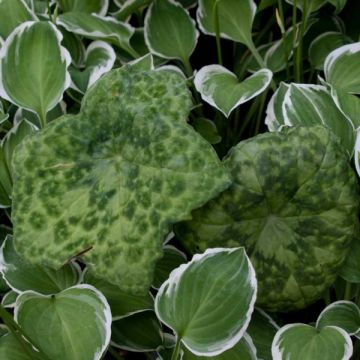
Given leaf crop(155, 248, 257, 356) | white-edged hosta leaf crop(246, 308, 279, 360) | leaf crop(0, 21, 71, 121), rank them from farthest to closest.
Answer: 1. leaf crop(0, 21, 71, 121)
2. white-edged hosta leaf crop(246, 308, 279, 360)
3. leaf crop(155, 248, 257, 356)

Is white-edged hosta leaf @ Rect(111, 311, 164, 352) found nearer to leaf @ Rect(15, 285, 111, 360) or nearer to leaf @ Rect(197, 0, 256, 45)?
leaf @ Rect(15, 285, 111, 360)

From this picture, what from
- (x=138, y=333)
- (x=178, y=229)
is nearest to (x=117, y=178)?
(x=178, y=229)

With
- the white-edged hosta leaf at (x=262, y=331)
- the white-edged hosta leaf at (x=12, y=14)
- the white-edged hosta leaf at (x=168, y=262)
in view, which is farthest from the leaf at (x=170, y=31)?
the white-edged hosta leaf at (x=262, y=331)

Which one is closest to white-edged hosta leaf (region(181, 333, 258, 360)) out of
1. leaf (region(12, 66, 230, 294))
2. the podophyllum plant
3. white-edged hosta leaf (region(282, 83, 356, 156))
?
the podophyllum plant

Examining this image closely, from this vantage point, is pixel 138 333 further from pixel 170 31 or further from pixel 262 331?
pixel 170 31

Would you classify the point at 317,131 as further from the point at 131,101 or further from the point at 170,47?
the point at 170,47

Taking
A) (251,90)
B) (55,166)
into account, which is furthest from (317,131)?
(55,166)

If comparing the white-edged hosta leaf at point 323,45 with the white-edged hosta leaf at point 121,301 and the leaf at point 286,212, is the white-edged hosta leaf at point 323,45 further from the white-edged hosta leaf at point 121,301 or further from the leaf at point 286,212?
the white-edged hosta leaf at point 121,301
